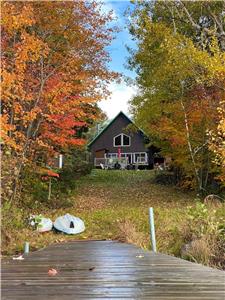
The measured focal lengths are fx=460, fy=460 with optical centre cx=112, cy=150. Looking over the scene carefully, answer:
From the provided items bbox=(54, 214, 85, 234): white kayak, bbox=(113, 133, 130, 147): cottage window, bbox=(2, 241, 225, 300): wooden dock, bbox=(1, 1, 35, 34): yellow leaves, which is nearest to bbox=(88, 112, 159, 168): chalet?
bbox=(113, 133, 130, 147): cottage window

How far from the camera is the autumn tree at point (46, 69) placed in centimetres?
1138

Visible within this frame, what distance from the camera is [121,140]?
4903cm

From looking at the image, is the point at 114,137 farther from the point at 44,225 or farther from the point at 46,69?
the point at 44,225

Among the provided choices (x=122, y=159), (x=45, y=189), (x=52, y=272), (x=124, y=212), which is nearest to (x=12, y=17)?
(x=52, y=272)

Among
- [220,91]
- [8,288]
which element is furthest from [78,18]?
[8,288]

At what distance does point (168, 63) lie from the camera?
56.0ft

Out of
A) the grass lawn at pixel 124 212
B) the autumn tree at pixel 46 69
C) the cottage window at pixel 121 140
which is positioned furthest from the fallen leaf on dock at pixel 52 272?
the cottage window at pixel 121 140

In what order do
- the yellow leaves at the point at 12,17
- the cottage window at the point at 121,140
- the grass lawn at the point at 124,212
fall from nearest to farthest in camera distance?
the grass lawn at the point at 124,212, the yellow leaves at the point at 12,17, the cottage window at the point at 121,140

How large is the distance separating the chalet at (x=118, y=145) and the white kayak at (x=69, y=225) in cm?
Answer: 3474

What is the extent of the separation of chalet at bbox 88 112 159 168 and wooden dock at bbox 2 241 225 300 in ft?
134

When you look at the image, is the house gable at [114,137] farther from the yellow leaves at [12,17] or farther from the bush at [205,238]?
the bush at [205,238]

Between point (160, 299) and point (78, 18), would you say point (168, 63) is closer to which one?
point (78, 18)

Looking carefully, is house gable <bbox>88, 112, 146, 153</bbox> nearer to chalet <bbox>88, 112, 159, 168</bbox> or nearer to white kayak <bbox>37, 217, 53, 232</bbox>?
chalet <bbox>88, 112, 159, 168</bbox>

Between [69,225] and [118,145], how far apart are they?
1445 inches
